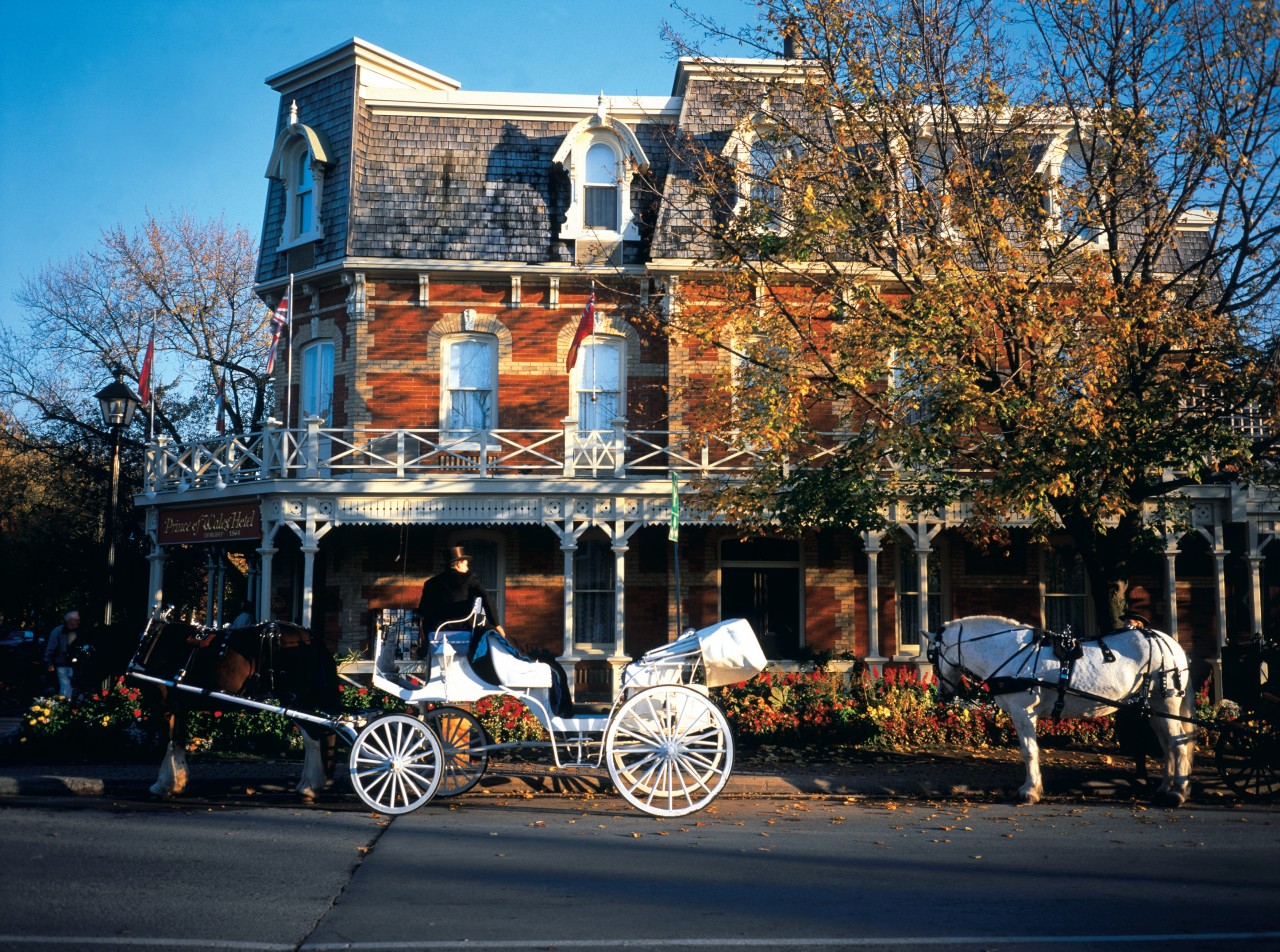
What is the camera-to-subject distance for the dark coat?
10.1 meters

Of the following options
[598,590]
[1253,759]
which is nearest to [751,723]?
[1253,759]

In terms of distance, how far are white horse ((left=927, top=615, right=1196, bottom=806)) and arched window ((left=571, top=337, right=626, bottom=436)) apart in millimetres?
10853

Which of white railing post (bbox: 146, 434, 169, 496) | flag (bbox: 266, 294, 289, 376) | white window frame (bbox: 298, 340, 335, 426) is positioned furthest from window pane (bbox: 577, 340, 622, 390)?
white railing post (bbox: 146, 434, 169, 496)

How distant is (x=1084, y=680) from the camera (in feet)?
→ 35.6

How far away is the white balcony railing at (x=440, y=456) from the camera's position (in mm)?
18344

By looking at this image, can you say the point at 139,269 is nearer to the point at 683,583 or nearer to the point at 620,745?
the point at 683,583

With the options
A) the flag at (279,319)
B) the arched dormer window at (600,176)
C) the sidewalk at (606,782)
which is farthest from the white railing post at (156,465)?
the sidewalk at (606,782)

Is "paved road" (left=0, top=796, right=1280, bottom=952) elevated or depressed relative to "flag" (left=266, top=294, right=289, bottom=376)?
depressed

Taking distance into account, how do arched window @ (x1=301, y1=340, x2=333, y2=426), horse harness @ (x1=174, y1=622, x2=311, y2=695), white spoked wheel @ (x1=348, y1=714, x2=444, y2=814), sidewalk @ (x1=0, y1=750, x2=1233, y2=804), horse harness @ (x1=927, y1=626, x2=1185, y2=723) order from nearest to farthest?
white spoked wheel @ (x1=348, y1=714, x2=444, y2=814)
horse harness @ (x1=174, y1=622, x2=311, y2=695)
horse harness @ (x1=927, y1=626, x2=1185, y2=723)
sidewalk @ (x1=0, y1=750, x2=1233, y2=804)
arched window @ (x1=301, y1=340, x2=333, y2=426)

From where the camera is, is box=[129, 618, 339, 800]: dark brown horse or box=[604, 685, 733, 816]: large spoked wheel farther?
box=[129, 618, 339, 800]: dark brown horse

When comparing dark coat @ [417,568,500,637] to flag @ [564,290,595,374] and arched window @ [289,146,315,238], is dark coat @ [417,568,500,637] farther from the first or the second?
arched window @ [289,146,315,238]

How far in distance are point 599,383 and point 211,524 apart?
23.4 ft

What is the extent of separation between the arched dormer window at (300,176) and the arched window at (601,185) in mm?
4783

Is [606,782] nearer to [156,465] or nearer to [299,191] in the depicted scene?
[156,465]
